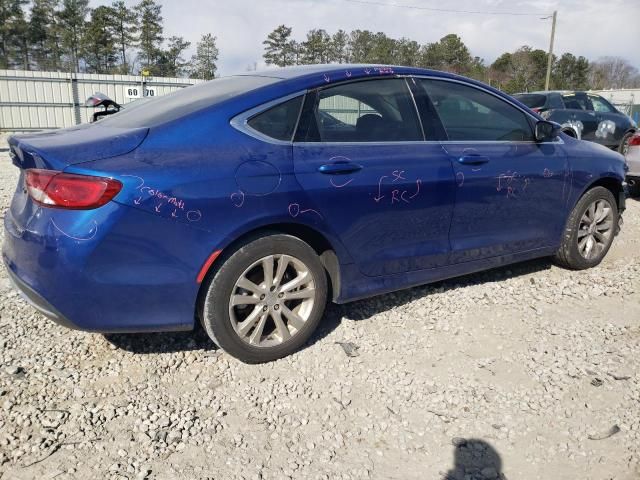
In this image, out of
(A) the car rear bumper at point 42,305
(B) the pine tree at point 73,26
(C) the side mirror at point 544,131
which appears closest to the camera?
(A) the car rear bumper at point 42,305

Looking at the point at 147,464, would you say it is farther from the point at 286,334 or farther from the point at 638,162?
the point at 638,162

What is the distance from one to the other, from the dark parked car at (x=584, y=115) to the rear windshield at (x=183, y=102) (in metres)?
8.86

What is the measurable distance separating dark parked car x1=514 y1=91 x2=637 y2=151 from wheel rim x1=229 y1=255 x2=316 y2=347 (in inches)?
361

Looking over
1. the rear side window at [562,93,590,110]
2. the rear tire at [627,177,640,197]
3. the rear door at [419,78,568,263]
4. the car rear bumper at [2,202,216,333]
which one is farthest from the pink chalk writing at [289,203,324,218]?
the rear side window at [562,93,590,110]

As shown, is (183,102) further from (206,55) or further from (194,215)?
(206,55)

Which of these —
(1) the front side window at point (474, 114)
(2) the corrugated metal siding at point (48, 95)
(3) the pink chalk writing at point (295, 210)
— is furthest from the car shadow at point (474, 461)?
(2) the corrugated metal siding at point (48, 95)

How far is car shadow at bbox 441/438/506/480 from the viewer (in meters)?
2.39

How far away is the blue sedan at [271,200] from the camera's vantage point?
2.62 metres

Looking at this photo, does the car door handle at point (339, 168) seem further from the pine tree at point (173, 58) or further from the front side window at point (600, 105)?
the pine tree at point (173, 58)

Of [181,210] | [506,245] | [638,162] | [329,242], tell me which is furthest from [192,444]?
[638,162]

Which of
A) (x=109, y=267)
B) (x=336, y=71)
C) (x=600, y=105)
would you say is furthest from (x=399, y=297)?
(x=600, y=105)

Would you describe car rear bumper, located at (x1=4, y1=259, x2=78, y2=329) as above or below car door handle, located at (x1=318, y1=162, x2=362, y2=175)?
below

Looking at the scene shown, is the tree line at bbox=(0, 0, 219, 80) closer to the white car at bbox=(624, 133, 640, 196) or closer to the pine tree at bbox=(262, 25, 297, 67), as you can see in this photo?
the pine tree at bbox=(262, 25, 297, 67)

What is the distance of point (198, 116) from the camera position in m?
2.92
